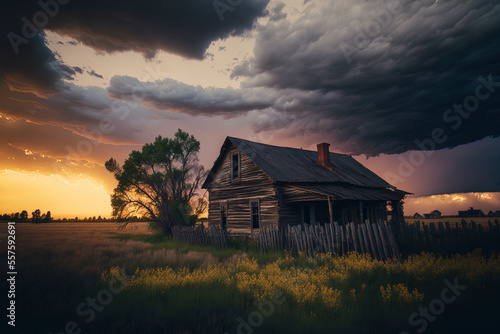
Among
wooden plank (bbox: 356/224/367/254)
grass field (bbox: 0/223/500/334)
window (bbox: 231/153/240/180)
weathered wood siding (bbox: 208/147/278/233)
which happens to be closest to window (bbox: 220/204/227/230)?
weathered wood siding (bbox: 208/147/278/233)

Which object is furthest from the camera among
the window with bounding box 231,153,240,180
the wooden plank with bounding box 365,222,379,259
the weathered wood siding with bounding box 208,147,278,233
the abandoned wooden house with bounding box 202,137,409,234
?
the window with bounding box 231,153,240,180

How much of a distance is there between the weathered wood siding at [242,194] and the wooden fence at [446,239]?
296 inches

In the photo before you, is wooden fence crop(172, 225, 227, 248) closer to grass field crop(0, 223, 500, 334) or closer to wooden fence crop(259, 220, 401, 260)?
wooden fence crop(259, 220, 401, 260)

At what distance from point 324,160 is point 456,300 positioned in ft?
56.0

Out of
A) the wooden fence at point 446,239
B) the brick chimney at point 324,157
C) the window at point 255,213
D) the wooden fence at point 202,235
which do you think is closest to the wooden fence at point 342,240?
the wooden fence at point 446,239

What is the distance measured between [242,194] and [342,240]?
9445 mm

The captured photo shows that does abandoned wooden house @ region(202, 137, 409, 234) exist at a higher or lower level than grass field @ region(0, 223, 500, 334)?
higher

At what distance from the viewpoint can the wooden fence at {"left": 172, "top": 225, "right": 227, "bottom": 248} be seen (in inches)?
593

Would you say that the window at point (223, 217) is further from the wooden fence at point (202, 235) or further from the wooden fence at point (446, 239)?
the wooden fence at point (446, 239)

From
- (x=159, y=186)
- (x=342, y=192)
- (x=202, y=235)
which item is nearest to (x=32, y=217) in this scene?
(x=159, y=186)

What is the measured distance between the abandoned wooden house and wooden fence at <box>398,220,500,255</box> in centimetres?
416

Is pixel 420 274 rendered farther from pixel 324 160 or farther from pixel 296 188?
pixel 324 160

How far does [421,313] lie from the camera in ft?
14.2

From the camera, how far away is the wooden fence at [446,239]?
940cm
